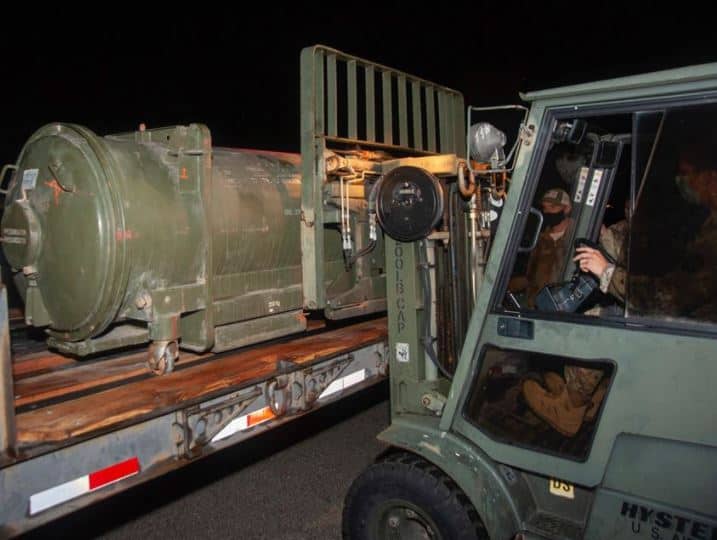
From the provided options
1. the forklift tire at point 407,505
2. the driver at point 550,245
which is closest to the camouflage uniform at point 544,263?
the driver at point 550,245

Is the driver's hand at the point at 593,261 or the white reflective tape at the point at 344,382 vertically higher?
the driver's hand at the point at 593,261

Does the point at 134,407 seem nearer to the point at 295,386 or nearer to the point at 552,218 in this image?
the point at 295,386

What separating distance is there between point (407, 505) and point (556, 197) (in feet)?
5.63

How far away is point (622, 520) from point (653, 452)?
1.03 ft

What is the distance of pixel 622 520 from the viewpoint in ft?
8.29

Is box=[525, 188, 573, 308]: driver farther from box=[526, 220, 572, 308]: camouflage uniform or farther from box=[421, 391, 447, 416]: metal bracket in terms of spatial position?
box=[421, 391, 447, 416]: metal bracket

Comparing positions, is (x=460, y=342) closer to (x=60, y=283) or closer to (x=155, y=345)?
(x=155, y=345)

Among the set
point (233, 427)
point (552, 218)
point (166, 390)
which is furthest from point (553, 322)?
point (166, 390)

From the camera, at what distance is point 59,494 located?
2.47 m

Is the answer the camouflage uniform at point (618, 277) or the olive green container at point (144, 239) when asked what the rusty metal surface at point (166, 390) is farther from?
the camouflage uniform at point (618, 277)

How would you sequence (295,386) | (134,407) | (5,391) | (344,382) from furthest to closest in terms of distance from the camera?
(344,382)
(295,386)
(134,407)
(5,391)

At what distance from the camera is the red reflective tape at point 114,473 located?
258 centimetres

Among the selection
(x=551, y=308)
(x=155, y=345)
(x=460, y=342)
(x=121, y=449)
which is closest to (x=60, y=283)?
(x=155, y=345)

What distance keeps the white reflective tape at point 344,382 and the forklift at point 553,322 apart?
0.56 metres
